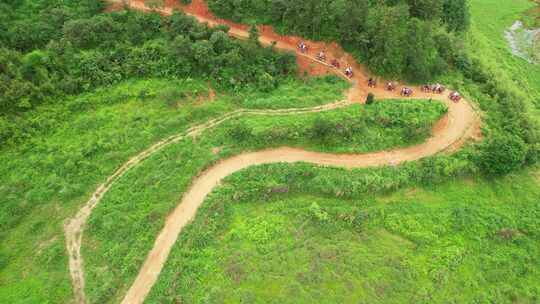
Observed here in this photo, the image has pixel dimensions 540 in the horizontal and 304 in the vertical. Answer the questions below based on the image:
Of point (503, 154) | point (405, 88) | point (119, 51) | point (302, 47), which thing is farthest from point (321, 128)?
point (119, 51)

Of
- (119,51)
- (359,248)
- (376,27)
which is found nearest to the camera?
(359,248)

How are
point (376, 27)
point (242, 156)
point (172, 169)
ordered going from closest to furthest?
point (172, 169) < point (242, 156) < point (376, 27)

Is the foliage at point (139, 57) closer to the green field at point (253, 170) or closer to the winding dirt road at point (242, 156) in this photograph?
the green field at point (253, 170)

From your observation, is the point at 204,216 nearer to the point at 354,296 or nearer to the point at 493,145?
the point at 354,296

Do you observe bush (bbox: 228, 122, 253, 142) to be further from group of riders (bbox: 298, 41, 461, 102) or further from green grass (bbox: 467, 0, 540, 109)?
green grass (bbox: 467, 0, 540, 109)

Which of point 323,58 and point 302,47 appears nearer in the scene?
point 323,58

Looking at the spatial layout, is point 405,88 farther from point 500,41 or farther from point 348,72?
point 500,41
